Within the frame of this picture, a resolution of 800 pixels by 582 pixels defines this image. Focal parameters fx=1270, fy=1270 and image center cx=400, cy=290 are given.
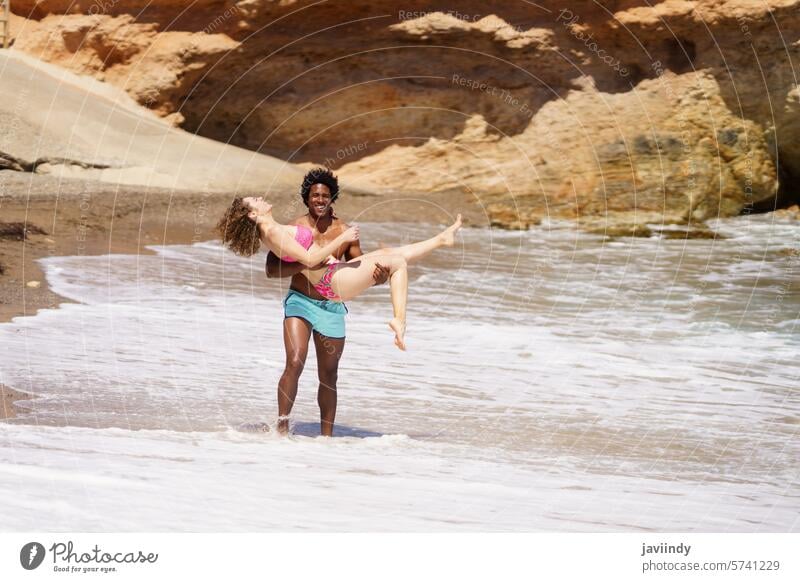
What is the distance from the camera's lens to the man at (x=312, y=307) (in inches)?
Answer: 233

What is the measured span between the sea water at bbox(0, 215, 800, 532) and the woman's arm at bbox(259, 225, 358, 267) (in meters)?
0.89

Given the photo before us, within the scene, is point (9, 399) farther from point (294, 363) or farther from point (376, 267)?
point (376, 267)

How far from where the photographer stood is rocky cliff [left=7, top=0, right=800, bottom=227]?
65.9ft

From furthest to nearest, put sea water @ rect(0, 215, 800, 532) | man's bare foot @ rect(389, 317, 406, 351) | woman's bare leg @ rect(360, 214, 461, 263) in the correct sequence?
woman's bare leg @ rect(360, 214, 461, 263) → man's bare foot @ rect(389, 317, 406, 351) → sea water @ rect(0, 215, 800, 532)

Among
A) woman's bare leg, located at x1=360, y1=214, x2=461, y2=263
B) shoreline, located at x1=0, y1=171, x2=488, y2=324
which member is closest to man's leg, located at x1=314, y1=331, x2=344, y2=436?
woman's bare leg, located at x1=360, y1=214, x2=461, y2=263

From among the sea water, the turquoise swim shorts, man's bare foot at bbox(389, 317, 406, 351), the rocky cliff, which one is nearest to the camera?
the sea water

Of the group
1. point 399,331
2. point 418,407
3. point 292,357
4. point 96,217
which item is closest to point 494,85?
point 96,217

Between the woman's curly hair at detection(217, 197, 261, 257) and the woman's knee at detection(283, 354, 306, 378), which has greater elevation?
the woman's curly hair at detection(217, 197, 261, 257)

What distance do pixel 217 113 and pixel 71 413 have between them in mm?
15608

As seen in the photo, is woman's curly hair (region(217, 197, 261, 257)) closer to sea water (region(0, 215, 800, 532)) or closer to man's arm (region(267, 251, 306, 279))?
man's arm (region(267, 251, 306, 279))

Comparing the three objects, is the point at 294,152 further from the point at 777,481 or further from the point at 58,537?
the point at 58,537

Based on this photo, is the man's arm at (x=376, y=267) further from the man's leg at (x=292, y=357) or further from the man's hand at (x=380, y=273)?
the man's leg at (x=292, y=357)

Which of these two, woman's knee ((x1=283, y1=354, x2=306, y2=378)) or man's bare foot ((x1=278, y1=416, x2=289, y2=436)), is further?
man's bare foot ((x1=278, y1=416, x2=289, y2=436))

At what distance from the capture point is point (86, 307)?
973 cm
